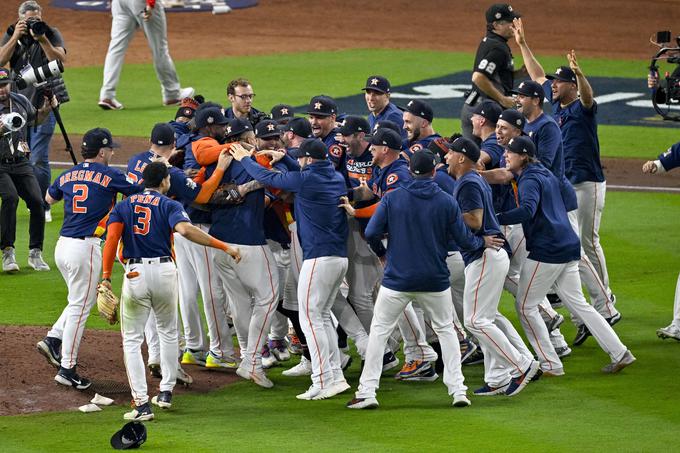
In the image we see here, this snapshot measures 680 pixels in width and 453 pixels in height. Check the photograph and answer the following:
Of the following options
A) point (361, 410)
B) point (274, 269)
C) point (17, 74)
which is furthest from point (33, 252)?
point (361, 410)

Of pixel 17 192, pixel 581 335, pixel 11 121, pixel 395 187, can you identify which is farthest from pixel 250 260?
pixel 17 192

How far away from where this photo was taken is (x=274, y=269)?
31.6ft

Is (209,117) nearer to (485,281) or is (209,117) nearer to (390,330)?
(390,330)

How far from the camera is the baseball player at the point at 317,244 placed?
9125 millimetres

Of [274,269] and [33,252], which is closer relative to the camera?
[274,269]

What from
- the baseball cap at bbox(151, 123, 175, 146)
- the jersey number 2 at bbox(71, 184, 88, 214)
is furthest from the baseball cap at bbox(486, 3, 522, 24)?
the jersey number 2 at bbox(71, 184, 88, 214)

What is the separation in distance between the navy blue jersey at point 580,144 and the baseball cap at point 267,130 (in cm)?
291

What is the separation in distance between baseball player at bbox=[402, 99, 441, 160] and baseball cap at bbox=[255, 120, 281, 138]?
1.06m

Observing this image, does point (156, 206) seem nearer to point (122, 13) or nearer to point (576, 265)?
point (576, 265)

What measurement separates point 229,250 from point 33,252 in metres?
4.58

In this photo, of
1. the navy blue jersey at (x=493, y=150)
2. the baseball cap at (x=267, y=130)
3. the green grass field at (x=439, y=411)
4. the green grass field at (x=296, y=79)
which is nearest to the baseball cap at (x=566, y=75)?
the navy blue jersey at (x=493, y=150)

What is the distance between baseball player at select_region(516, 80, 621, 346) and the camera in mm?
10312

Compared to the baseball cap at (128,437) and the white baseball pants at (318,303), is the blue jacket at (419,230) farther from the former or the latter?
the baseball cap at (128,437)

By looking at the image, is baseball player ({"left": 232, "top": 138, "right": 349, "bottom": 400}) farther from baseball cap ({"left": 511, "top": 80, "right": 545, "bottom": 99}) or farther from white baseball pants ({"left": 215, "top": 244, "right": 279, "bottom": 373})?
baseball cap ({"left": 511, "top": 80, "right": 545, "bottom": 99})
